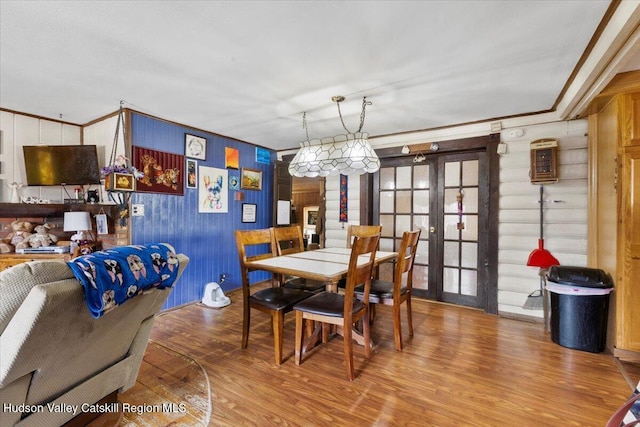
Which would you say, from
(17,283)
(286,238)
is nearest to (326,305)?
(286,238)

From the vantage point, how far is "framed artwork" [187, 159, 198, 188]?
3928mm

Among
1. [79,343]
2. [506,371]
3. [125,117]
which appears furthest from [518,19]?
[125,117]

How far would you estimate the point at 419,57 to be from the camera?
2.19 meters

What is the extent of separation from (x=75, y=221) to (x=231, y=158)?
202cm

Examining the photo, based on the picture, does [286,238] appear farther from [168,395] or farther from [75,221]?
[75,221]

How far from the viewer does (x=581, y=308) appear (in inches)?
105

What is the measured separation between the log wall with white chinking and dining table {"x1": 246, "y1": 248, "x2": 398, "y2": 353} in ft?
4.88

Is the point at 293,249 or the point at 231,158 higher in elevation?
the point at 231,158

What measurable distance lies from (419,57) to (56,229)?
14.4 ft

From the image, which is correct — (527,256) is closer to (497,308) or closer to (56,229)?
(497,308)

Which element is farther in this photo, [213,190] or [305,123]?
[213,190]

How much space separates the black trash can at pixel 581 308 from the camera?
2.63 m

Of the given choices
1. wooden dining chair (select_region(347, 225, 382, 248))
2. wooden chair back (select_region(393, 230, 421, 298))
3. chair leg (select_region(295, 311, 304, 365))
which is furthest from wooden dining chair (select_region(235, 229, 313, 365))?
wooden dining chair (select_region(347, 225, 382, 248))

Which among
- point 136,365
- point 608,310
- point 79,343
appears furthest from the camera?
point 608,310
